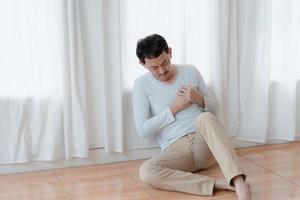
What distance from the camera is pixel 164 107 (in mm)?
2764

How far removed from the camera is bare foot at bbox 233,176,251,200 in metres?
2.29

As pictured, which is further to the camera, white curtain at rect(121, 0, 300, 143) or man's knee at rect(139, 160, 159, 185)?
white curtain at rect(121, 0, 300, 143)

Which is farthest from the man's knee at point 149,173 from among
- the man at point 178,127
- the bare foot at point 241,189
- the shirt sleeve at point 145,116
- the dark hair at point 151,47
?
the dark hair at point 151,47

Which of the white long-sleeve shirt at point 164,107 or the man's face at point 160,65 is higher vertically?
the man's face at point 160,65

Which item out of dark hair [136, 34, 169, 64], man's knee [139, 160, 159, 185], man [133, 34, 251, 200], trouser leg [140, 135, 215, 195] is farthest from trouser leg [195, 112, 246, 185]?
dark hair [136, 34, 169, 64]

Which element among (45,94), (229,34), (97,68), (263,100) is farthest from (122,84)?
(263,100)

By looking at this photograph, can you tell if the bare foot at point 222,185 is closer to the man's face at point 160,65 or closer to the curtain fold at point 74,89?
the man's face at point 160,65

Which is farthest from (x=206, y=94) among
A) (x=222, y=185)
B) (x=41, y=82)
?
(x=41, y=82)

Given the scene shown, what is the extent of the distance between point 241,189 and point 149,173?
50 centimetres

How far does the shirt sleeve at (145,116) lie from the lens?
2.70 m

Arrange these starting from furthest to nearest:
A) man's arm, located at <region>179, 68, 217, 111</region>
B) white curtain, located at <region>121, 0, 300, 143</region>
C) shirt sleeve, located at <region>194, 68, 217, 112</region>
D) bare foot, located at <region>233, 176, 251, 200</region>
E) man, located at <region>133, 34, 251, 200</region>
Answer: white curtain, located at <region>121, 0, 300, 143</region>, shirt sleeve, located at <region>194, 68, 217, 112</region>, man's arm, located at <region>179, 68, 217, 111</region>, man, located at <region>133, 34, 251, 200</region>, bare foot, located at <region>233, 176, 251, 200</region>

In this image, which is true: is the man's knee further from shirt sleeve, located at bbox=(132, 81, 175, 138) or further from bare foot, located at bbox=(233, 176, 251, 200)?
bare foot, located at bbox=(233, 176, 251, 200)

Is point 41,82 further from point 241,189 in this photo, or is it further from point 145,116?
point 241,189

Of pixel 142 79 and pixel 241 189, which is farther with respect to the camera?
pixel 142 79
